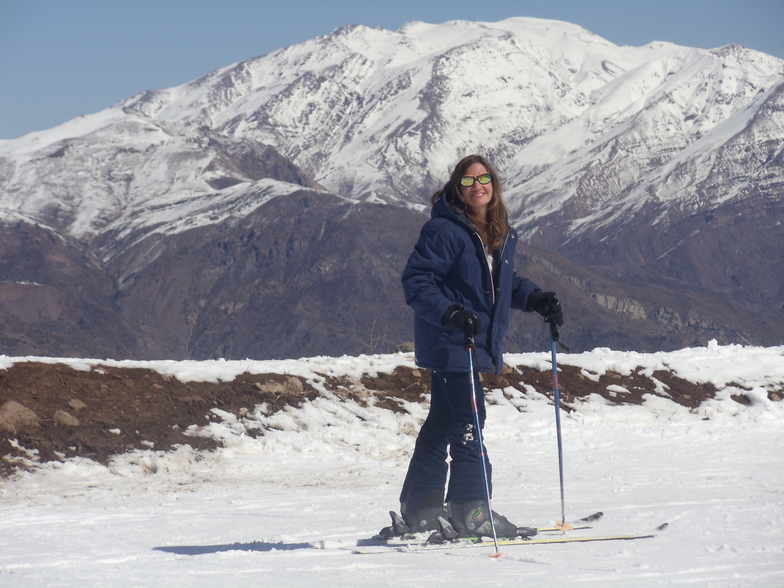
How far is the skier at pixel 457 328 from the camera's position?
17.8ft

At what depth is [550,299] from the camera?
5.82 metres

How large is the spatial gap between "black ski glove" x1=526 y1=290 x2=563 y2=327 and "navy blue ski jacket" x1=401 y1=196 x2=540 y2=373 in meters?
0.24

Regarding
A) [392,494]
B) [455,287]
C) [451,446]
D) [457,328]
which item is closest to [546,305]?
[455,287]

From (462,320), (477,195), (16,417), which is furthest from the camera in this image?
(16,417)

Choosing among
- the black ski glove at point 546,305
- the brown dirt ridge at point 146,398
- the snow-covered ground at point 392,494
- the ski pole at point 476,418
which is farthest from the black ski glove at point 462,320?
the brown dirt ridge at point 146,398

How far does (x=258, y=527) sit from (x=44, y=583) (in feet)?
6.93

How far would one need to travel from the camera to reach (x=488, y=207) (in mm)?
5695

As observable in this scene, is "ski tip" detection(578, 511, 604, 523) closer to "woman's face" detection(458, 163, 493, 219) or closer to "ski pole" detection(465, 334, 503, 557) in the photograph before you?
"ski pole" detection(465, 334, 503, 557)

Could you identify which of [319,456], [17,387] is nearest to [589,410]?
[319,456]

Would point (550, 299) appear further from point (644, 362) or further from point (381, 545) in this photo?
point (644, 362)

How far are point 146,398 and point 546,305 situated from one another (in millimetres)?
6393

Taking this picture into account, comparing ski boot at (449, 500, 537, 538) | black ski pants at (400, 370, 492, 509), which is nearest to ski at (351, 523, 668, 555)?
ski boot at (449, 500, 537, 538)

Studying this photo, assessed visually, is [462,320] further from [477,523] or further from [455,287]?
[477,523]

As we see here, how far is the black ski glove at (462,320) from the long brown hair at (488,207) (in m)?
0.60
